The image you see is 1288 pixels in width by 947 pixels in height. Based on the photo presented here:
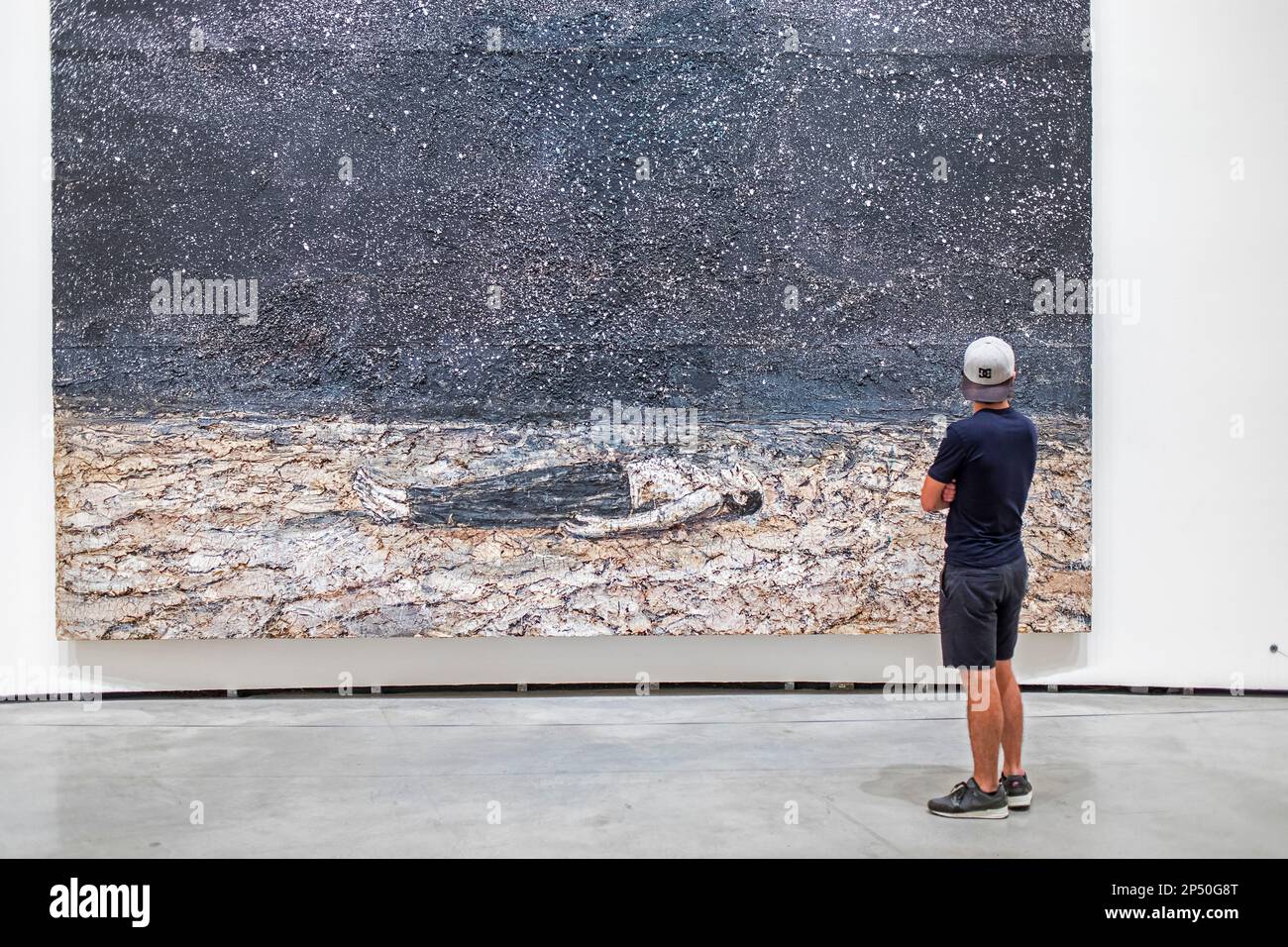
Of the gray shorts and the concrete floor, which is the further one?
the gray shorts

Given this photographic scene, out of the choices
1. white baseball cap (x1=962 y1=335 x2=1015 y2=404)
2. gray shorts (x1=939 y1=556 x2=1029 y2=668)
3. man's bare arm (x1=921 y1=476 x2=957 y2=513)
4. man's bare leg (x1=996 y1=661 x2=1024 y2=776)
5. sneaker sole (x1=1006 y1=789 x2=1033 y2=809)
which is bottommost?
sneaker sole (x1=1006 y1=789 x2=1033 y2=809)

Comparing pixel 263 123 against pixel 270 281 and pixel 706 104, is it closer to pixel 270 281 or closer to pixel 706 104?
pixel 270 281

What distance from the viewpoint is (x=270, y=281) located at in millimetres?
4852

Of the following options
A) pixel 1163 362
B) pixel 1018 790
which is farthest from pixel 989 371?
pixel 1163 362

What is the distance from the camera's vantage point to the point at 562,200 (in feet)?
16.0

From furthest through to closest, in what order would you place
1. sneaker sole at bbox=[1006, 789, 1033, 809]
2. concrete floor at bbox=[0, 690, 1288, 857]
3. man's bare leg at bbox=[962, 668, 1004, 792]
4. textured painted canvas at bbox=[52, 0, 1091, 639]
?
1. textured painted canvas at bbox=[52, 0, 1091, 639]
2. sneaker sole at bbox=[1006, 789, 1033, 809]
3. man's bare leg at bbox=[962, 668, 1004, 792]
4. concrete floor at bbox=[0, 690, 1288, 857]

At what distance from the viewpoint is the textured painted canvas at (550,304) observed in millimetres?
4844

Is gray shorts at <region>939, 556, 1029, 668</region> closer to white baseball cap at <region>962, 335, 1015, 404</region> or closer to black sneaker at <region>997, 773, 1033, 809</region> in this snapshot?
black sneaker at <region>997, 773, 1033, 809</region>

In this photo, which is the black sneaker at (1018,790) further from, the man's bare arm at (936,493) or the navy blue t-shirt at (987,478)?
the man's bare arm at (936,493)

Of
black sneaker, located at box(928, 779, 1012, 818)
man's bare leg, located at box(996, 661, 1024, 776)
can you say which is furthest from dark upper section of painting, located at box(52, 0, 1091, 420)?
black sneaker, located at box(928, 779, 1012, 818)

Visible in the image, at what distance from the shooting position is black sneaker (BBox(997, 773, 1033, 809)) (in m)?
3.26

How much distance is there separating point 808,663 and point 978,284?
173 cm

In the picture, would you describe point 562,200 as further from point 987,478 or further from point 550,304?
point 987,478

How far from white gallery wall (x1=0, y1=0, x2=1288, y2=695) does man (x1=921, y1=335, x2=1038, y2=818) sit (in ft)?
6.43
